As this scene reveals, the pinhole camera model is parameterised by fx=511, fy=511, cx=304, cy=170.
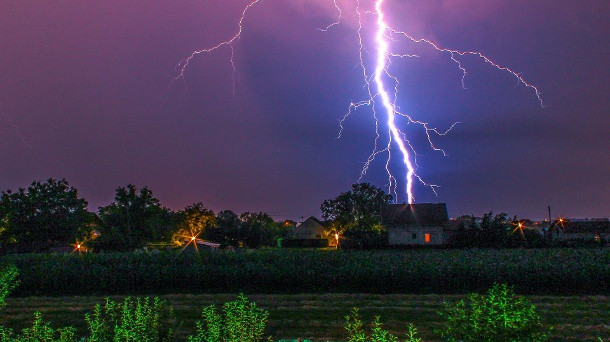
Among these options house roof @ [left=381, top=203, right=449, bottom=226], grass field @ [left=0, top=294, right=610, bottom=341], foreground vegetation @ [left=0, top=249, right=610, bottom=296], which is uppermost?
house roof @ [left=381, top=203, right=449, bottom=226]

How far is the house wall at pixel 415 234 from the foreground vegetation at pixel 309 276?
2822cm

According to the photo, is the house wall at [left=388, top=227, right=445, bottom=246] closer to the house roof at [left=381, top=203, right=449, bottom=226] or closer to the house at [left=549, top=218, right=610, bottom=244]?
the house roof at [left=381, top=203, right=449, bottom=226]

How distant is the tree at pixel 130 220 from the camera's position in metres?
43.6

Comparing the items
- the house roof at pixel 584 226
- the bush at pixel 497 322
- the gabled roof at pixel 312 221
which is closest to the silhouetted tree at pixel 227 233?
the gabled roof at pixel 312 221

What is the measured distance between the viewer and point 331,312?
41.3 ft

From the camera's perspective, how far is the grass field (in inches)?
402

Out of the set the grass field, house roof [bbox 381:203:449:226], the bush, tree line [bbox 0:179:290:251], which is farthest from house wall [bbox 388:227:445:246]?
the bush

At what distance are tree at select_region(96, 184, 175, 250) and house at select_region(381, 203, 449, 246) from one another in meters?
21.8

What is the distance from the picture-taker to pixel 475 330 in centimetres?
419

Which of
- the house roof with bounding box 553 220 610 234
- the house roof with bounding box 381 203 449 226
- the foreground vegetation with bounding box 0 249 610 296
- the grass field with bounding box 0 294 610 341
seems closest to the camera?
the grass field with bounding box 0 294 610 341

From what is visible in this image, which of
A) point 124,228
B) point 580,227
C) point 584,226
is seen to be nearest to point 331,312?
point 124,228

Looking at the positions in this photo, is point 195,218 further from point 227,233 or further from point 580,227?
point 580,227

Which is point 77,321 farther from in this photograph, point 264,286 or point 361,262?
point 361,262

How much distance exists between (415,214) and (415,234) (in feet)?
8.97
